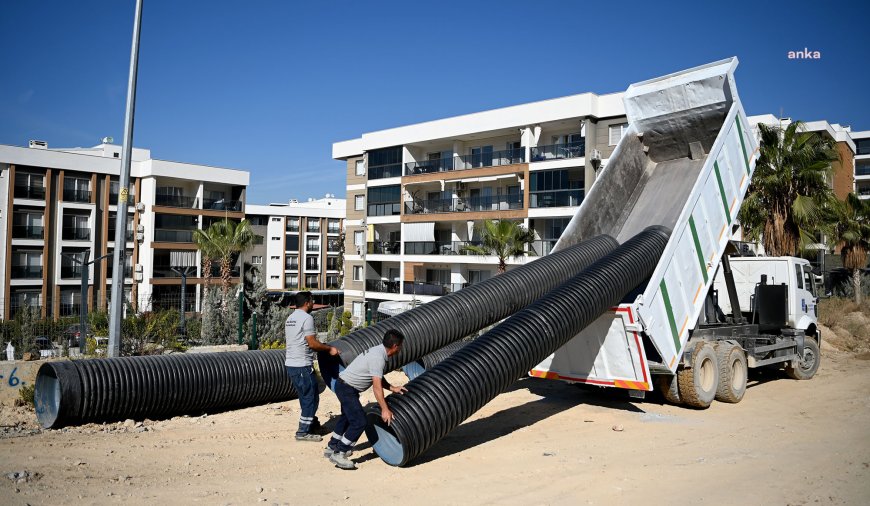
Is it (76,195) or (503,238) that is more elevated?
(76,195)

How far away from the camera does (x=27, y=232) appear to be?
1710 inches

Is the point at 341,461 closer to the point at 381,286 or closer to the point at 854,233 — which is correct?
the point at 854,233

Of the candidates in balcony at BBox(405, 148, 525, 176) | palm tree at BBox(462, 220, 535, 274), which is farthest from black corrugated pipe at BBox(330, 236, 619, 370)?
balcony at BBox(405, 148, 525, 176)

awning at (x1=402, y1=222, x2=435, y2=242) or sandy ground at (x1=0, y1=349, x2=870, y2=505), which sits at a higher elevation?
awning at (x1=402, y1=222, x2=435, y2=242)

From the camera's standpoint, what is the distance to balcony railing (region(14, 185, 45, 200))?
43.2 m

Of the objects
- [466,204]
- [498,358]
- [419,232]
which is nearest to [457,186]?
[466,204]

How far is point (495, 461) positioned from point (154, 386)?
5125 mm

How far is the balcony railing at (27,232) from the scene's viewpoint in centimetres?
4300

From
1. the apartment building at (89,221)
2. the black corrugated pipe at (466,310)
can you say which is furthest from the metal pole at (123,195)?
the apartment building at (89,221)

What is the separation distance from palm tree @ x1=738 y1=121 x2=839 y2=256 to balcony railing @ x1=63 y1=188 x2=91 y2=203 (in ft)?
138

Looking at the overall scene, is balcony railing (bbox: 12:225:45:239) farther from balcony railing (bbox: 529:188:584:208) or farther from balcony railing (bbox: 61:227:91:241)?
balcony railing (bbox: 529:188:584:208)

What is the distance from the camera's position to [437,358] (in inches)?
496

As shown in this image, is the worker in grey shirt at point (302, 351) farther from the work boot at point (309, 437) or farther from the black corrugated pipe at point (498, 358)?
the black corrugated pipe at point (498, 358)

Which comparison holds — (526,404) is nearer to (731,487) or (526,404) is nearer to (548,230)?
(731,487)
